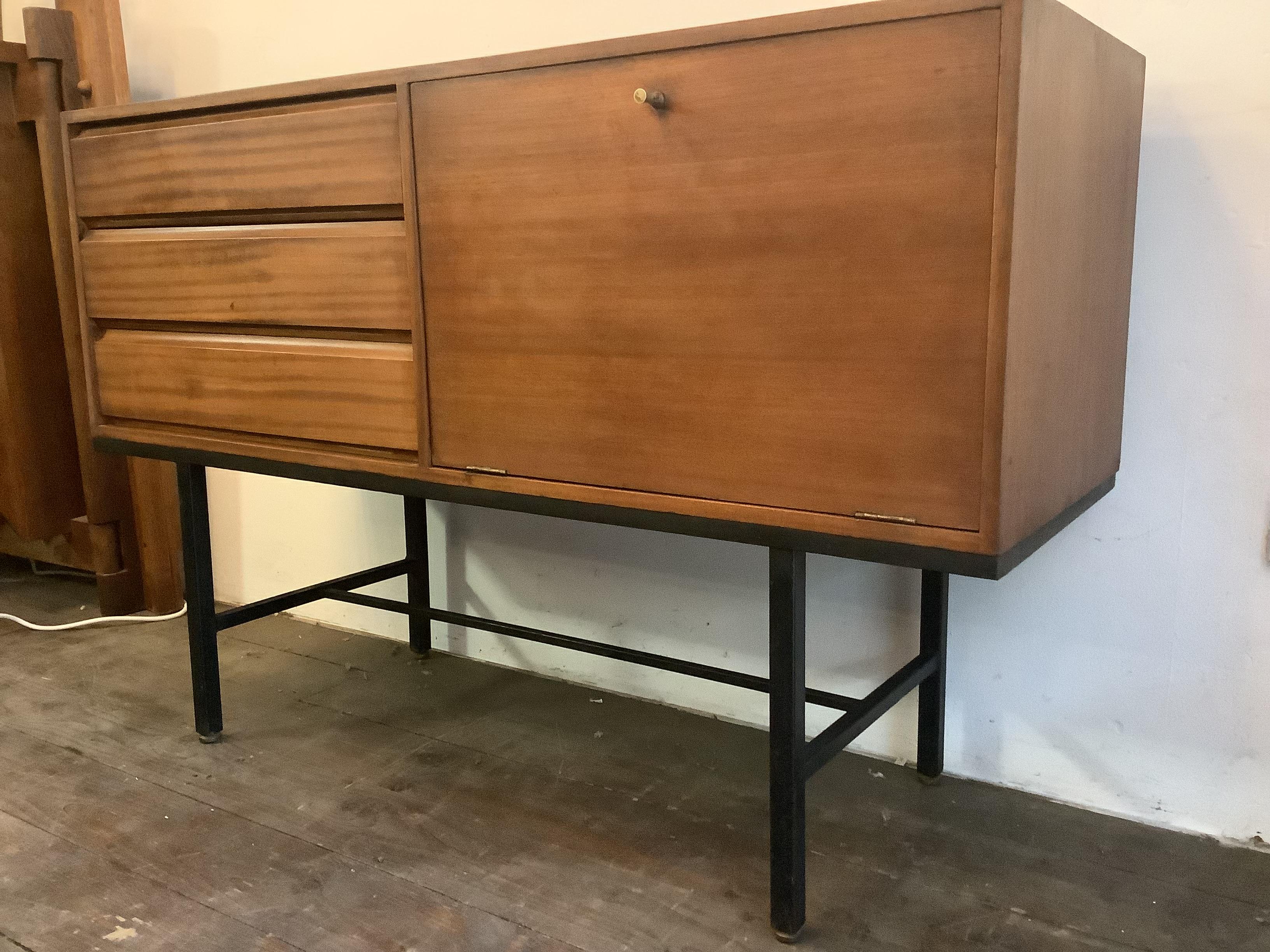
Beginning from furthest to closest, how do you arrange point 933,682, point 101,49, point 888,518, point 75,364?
point 75,364
point 101,49
point 933,682
point 888,518

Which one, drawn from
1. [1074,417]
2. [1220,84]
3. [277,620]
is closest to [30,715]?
[277,620]

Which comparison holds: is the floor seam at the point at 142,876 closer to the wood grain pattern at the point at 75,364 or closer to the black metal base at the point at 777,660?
the black metal base at the point at 777,660

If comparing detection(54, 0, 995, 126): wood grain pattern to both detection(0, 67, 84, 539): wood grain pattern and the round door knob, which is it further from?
detection(0, 67, 84, 539): wood grain pattern

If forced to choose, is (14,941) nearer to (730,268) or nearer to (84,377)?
(730,268)

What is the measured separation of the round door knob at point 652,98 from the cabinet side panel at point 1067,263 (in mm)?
356

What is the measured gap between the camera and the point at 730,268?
108cm

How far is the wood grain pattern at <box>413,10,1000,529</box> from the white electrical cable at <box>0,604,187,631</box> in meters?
1.43

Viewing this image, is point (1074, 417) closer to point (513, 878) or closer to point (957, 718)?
point (957, 718)

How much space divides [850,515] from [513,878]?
67 centimetres

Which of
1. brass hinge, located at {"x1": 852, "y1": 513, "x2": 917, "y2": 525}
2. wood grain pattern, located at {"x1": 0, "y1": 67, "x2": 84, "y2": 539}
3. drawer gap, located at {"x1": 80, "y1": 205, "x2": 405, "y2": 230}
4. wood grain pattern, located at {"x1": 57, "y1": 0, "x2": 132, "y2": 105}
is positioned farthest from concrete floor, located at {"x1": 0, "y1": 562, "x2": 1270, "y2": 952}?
wood grain pattern, located at {"x1": 57, "y1": 0, "x2": 132, "y2": 105}

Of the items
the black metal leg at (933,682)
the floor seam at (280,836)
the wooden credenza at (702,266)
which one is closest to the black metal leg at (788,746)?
the wooden credenza at (702,266)

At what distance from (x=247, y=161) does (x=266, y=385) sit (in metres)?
0.31

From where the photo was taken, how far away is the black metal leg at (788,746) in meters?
1.17

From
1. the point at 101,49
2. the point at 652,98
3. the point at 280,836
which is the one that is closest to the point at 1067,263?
the point at 652,98
